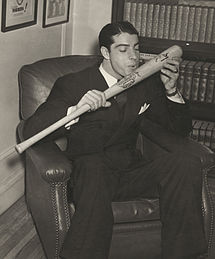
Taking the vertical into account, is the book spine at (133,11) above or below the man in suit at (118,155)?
above

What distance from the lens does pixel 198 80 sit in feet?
13.5

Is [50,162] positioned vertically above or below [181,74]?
Answer: below

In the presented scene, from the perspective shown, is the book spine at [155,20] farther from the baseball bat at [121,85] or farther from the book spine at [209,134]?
the baseball bat at [121,85]

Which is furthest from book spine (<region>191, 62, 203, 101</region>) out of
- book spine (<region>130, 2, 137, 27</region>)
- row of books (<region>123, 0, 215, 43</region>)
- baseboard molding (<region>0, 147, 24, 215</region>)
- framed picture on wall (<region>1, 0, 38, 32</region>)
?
baseboard molding (<region>0, 147, 24, 215</region>)

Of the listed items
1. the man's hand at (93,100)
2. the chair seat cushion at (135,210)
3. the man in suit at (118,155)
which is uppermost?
the man's hand at (93,100)

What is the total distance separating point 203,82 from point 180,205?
1.54 m

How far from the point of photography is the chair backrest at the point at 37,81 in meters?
3.17

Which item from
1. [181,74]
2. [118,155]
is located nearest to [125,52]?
[118,155]

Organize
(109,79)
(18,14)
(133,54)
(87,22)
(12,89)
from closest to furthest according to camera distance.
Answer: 1. (133,54)
2. (109,79)
3. (18,14)
4. (12,89)
5. (87,22)

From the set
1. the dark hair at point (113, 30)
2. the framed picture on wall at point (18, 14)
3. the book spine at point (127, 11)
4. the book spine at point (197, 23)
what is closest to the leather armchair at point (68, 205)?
the framed picture on wall at point (18, 14)

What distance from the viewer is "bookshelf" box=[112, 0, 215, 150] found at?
13.3ft

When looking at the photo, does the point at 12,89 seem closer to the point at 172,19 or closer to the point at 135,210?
the point at 135,210

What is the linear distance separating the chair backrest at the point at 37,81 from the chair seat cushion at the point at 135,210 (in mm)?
693

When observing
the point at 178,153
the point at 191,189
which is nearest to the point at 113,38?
the point at 178,153
